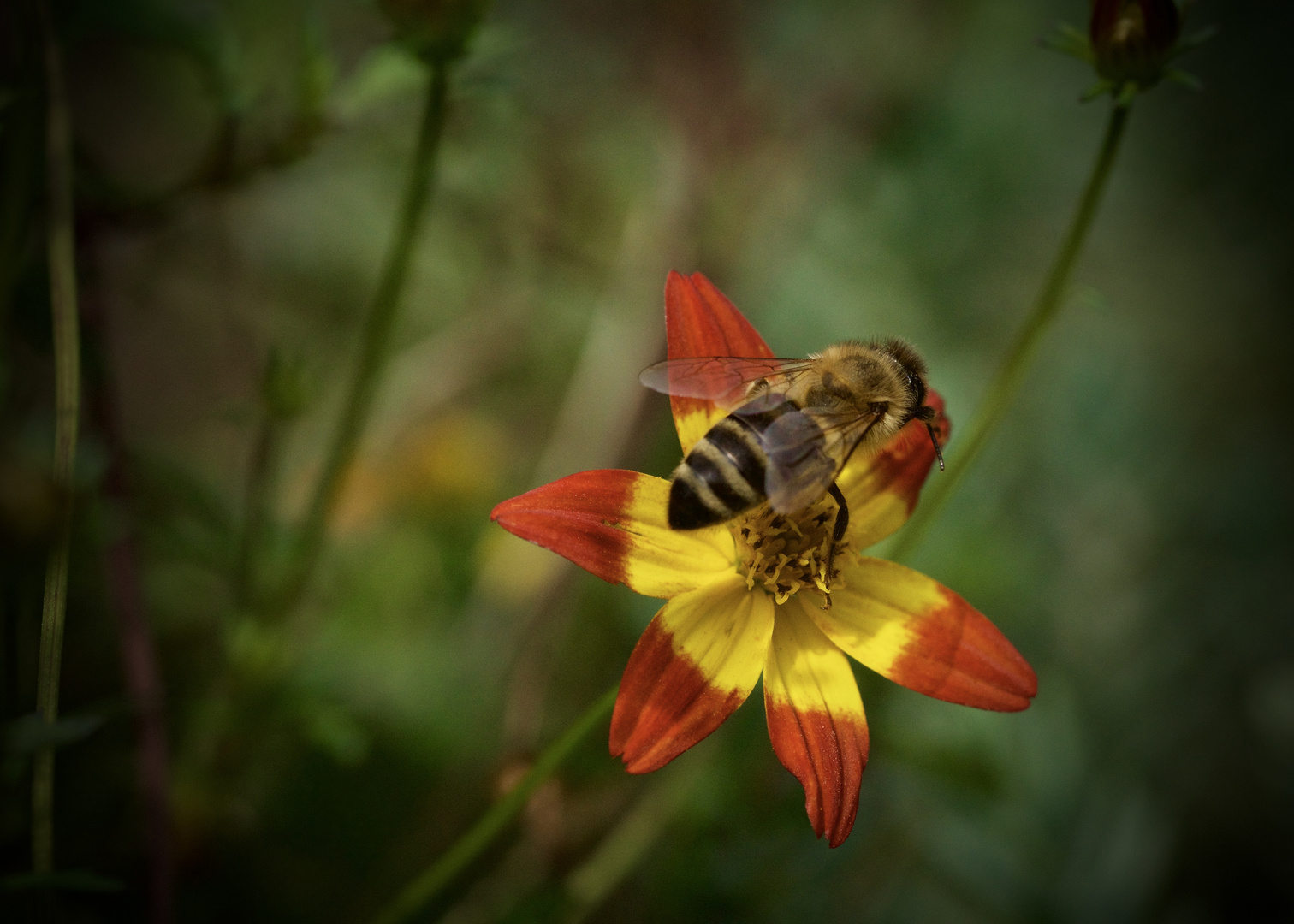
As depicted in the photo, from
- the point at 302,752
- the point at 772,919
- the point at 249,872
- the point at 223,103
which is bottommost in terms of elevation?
the point at 249,872

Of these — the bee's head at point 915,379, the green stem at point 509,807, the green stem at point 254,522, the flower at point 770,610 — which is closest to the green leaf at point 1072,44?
the bee's head at point 915,379

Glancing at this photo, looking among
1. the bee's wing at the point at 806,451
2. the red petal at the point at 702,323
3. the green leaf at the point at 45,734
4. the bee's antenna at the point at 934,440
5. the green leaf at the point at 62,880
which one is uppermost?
the red petal at the point at 702,323

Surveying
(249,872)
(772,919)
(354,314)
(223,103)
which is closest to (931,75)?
(354,314)

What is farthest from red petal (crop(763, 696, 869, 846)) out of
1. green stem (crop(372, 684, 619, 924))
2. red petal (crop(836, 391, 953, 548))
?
red petal (crop(836, 391, 953, 548))

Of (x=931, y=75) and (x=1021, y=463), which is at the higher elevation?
(x=931, y=75)

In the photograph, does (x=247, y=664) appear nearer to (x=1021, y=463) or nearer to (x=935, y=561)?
(x=935, y=561)

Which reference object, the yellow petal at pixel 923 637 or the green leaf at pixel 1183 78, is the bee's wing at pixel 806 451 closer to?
the yellow petal at pixel 923 637

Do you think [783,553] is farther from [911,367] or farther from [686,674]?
[911,367]

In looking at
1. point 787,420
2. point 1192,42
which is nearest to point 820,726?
point 787,420
